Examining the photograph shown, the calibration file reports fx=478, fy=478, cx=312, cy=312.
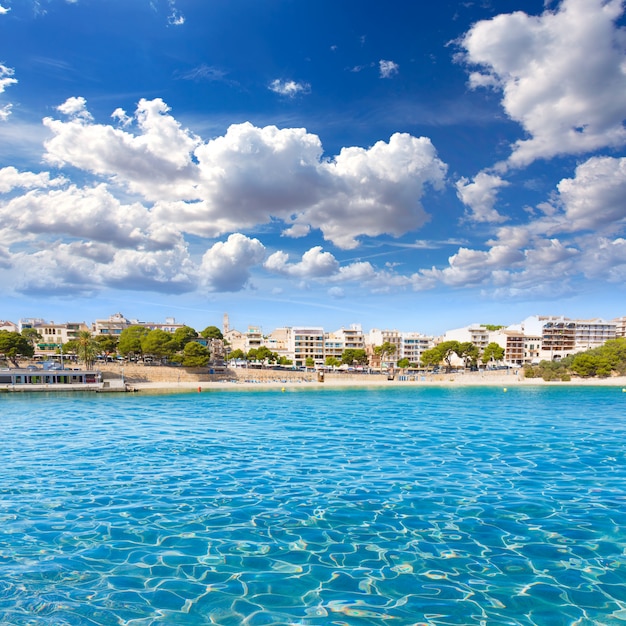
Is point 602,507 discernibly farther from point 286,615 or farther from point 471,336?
point 471,336

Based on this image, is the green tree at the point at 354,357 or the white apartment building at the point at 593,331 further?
the white apartment building at the point at 593,331

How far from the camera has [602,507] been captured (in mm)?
14953

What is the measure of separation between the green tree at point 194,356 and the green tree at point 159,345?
2.77 m

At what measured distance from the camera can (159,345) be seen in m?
95.4

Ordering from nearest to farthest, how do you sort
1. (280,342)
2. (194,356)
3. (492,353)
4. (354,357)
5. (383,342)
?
(194,356)
(492,353)
(354,357)
(383,342)
(280,342)

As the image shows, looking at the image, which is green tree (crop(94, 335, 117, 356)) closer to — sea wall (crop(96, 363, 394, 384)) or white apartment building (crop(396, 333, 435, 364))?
sea wall (crop(96, 363, 394, 384))

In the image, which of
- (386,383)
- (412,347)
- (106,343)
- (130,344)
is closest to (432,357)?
(386,383)

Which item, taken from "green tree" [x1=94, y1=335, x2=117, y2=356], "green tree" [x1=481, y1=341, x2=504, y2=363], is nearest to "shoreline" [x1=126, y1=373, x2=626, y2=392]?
"green tree" [x1=481, y1=341, x2=504, y2=363]

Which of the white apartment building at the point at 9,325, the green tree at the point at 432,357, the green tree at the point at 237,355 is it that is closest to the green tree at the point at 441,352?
the green tree at the point at 432,357

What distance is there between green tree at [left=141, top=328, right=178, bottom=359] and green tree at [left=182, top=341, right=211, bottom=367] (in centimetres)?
277

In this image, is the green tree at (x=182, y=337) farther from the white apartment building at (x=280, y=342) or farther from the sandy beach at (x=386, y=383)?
the white apartment building at (x=280, y=342)

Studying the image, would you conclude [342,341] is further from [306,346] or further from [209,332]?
[209,332]

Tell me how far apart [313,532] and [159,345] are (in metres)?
88.2

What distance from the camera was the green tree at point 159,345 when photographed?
95.2 meters
